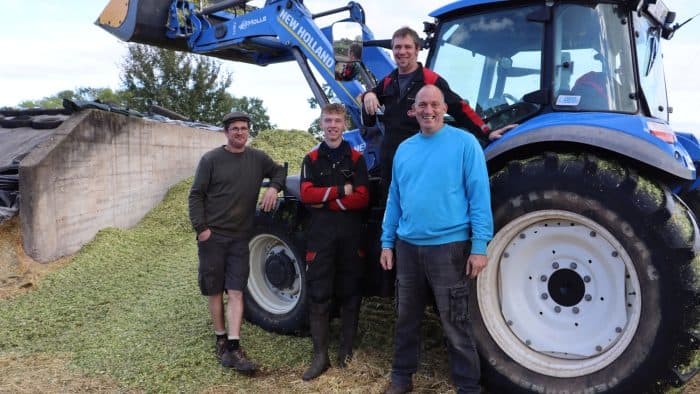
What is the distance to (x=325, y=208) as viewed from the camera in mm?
3844

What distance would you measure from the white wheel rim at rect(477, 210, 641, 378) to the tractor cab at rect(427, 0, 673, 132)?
835 millimetres

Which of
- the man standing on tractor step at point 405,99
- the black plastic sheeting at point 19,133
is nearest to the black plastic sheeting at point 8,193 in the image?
the black plastic sheeting at point 19,133

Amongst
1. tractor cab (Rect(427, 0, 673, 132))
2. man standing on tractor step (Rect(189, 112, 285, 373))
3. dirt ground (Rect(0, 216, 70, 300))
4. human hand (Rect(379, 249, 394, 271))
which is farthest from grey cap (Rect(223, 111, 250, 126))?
dirt ground (Rect(0, 216, 70, 300))

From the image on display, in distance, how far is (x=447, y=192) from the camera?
311cm

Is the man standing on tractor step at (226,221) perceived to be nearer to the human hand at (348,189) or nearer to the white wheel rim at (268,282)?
the white wheel rim at (268,282)

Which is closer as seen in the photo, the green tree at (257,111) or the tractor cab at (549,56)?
the tractor cab at (549,56)

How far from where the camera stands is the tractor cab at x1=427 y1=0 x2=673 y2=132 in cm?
Answer: 356

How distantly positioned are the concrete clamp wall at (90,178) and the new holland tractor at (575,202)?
12.1 ft

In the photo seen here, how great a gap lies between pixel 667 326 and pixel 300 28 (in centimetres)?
433

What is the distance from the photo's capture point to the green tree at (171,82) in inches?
859

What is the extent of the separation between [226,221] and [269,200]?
362 millimetres

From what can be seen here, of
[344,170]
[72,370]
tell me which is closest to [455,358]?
[344,170]

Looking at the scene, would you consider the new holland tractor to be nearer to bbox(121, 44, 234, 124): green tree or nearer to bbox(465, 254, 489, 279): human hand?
bbox(465, 254, 489, 279): human hand

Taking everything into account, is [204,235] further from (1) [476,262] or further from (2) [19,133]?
(2) [19,133]
